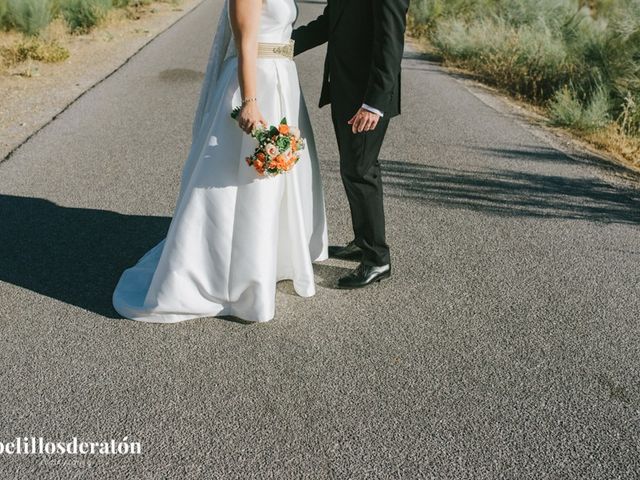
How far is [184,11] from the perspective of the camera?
20.8m

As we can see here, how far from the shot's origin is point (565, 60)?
10.9 metres

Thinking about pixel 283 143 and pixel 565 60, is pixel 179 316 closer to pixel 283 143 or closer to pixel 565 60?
pixel 283 143

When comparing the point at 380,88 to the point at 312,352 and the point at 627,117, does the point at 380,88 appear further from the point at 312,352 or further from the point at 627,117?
the point at 627,117

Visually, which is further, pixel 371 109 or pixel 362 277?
pixel 362 277

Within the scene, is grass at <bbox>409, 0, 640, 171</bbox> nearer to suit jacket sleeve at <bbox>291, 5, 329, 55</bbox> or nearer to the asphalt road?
the asphalt road

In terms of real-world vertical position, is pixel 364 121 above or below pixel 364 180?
above

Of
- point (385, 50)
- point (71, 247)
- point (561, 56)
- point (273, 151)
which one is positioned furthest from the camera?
point (561, 56)

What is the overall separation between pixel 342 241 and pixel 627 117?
515cm

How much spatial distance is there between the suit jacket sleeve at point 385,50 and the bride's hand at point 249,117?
621 millimetres

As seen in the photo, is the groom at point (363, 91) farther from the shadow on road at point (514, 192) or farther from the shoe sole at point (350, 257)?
the shadow on road at point (514, 192)

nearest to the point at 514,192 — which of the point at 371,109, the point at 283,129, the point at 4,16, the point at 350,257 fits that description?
the point at 350,257

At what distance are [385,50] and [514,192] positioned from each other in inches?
117

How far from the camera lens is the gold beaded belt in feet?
11.2

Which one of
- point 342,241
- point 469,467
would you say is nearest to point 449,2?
point 342,241
